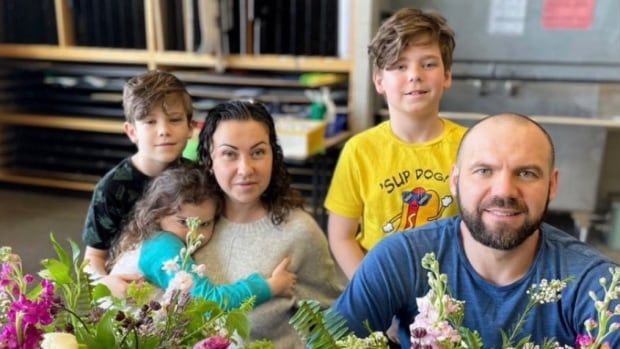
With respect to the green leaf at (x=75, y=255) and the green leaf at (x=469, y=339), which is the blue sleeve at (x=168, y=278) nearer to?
the green leaf at (x=75, y=255)

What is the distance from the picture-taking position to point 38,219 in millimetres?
3965

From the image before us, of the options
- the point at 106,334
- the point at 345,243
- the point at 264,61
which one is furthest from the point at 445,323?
the point at 264,61

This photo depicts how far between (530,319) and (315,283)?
1.62 ft

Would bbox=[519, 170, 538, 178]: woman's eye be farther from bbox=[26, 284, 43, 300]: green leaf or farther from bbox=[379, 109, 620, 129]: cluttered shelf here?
bbox=[379, 109, 620, 129]: cluttered shelf

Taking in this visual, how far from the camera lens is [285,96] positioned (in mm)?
3625

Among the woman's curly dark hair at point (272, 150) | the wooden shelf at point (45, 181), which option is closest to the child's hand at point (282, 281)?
the woman's curly dark hair at point (272, 150)

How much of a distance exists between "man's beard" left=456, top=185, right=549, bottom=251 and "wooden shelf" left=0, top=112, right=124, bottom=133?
3.31 metres

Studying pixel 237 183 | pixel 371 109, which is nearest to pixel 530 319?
pixel 237 183

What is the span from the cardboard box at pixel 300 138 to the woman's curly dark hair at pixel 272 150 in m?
1.49

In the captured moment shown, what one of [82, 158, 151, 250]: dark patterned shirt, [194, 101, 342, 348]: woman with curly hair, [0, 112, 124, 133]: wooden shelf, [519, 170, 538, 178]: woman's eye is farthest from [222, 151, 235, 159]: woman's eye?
[0, 112, 124, 133]: wooden shelf

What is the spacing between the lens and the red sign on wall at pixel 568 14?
3422 millimetres

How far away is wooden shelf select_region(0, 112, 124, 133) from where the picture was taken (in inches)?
160

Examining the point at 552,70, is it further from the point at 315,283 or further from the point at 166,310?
the point at 166,310

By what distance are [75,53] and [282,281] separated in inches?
130
